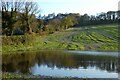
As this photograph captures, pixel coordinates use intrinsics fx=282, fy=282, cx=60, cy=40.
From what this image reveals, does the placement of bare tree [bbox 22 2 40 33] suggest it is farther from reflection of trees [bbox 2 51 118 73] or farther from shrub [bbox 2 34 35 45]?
reflection of trees [bbox 2 51 118 73]

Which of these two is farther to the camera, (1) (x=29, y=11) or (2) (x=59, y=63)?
Answer: (1) (x=29, y=11)

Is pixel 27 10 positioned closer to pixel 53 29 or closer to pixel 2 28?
pixel 2 28

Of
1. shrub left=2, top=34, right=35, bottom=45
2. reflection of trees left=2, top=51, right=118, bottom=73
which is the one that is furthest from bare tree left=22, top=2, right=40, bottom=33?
reflection of trees left=2, top=51, right=118, bottom=73

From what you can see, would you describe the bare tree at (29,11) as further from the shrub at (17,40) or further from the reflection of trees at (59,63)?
the reflection of trees at (59,63)

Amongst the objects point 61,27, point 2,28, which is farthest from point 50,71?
point 61,27

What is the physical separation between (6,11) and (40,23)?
19.1 metres

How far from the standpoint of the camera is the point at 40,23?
7438 cm

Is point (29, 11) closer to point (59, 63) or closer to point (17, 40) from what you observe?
point (17, 40)

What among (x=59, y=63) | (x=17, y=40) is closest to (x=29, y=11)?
(x=17, y=40)

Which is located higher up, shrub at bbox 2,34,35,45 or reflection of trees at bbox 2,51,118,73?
shrub at bbox 2,34,35,45

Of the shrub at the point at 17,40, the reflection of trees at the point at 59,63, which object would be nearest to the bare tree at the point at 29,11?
the shrub at the point at 17,40

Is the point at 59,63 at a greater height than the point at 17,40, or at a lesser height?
lesser

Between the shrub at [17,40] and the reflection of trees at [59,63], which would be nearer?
the reflection of trees at [59,63]

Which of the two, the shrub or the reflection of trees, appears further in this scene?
the shrub
